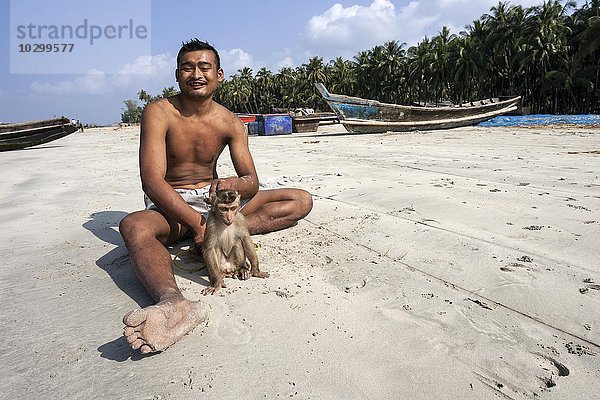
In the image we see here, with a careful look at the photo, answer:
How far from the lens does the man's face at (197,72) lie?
112 inches

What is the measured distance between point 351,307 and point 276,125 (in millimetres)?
19417

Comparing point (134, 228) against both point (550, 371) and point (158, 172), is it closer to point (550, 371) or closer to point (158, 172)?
point (158, 172)

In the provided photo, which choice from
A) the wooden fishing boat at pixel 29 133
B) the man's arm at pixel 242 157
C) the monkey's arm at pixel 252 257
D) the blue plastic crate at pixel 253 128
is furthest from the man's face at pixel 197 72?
the blue plastic crate at pixel 253 128

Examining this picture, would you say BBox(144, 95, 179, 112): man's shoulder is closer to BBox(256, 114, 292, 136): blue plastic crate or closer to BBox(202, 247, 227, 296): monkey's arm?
BBox(202, 247, 227, 296): monkey's arm

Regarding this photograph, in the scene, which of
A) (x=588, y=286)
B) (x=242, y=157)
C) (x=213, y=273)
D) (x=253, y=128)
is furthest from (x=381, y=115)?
(x=213, y=273)

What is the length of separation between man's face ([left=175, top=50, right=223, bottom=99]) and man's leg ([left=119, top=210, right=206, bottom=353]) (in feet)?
2.99

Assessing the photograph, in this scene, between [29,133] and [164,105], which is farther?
[29,133]

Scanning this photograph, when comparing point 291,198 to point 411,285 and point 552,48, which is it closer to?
point 411,285

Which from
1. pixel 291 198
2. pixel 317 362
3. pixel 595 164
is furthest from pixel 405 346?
pixel 595 164

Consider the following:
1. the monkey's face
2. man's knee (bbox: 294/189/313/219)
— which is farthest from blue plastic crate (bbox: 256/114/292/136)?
the monkey's face

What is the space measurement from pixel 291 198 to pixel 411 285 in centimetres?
144

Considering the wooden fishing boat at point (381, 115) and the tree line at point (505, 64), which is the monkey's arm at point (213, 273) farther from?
the tree line at point (505, 64)

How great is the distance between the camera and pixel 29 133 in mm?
16391

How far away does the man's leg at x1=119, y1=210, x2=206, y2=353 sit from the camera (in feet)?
5.64
